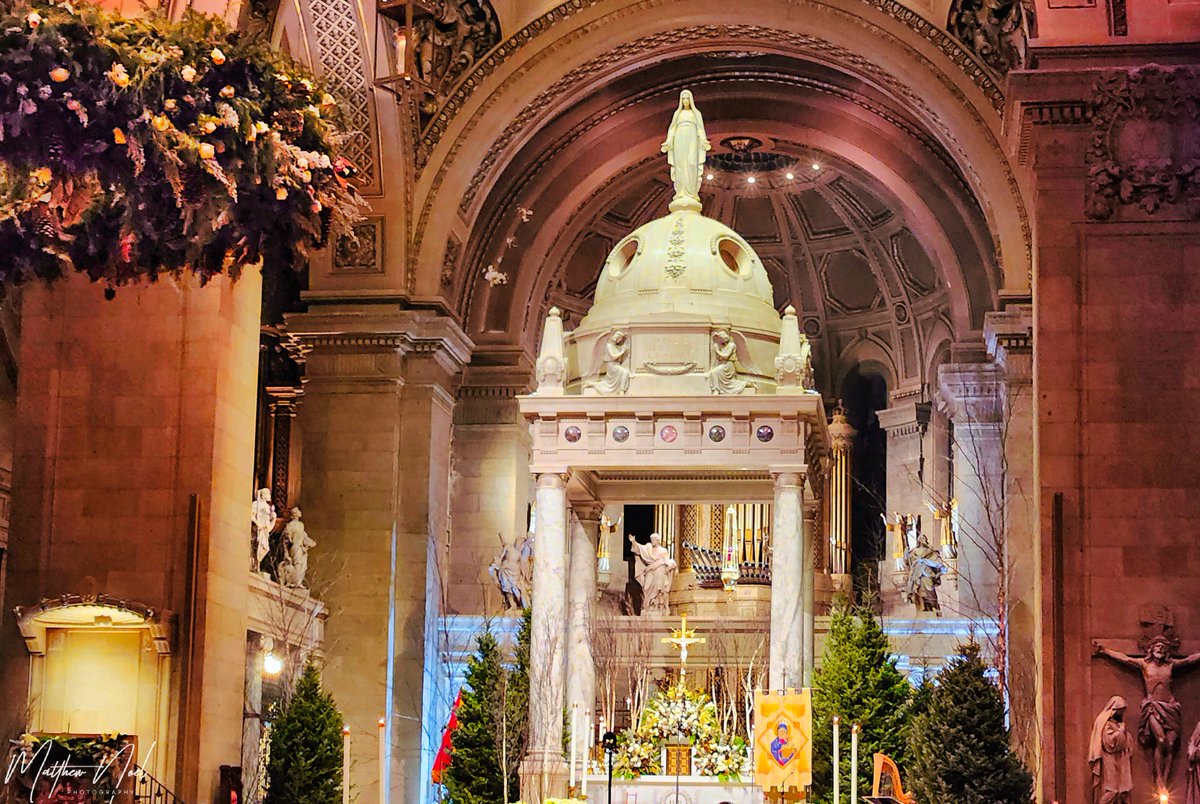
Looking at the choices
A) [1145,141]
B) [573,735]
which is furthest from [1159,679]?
[573,735]

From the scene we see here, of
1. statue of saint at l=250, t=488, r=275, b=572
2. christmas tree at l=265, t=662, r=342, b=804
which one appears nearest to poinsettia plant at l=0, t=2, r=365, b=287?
christmas tree at l=265, t=662, r=342, b=804

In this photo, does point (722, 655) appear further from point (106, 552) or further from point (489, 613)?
point (106, 552)

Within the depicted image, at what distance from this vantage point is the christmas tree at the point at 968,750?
18531 millimetres

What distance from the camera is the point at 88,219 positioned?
1505cm

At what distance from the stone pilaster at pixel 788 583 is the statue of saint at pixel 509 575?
30.4ft

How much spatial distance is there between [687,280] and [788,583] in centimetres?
458

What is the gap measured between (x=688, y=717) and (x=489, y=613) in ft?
34.6

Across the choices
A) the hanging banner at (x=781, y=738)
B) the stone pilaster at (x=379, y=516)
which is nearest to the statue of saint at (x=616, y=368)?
the hanging banner at (x=781, y=738)

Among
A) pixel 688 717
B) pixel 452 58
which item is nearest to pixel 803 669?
pixel 688 717

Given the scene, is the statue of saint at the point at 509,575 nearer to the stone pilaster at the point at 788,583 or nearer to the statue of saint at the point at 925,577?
the statue of saint at the point at 925,577

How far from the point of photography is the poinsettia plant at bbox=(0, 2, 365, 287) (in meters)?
14.2

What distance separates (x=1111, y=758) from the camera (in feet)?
60.1

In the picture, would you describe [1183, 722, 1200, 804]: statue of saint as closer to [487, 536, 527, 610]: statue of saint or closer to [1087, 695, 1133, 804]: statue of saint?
[1087, 695, 1133, 804]: statue of saint

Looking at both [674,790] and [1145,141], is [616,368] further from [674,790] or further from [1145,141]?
[1145,141]
